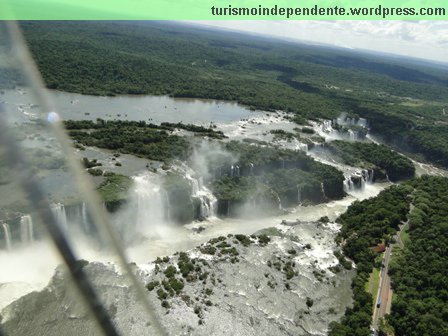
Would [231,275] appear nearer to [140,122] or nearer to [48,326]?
[48,326]

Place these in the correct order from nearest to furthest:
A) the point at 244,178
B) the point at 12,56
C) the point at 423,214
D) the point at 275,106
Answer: the point at 12,56
the point at 423,214
the point at 244,178
the point at 275,106

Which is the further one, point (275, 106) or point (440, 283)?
point (275, 106)

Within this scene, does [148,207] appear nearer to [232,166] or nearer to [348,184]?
[232,166]

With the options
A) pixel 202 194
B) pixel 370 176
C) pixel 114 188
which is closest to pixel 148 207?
pixel 114 188

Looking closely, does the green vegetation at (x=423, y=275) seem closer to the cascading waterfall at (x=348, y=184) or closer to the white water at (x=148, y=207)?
the cascading waterfall at (x=348, y=184)

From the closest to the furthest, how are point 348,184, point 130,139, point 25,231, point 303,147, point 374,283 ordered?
point 25,231, point 374,283, point 130,139, point 348,184, point 303,147

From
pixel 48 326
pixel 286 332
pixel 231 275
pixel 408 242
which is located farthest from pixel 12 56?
pixel 408 242
